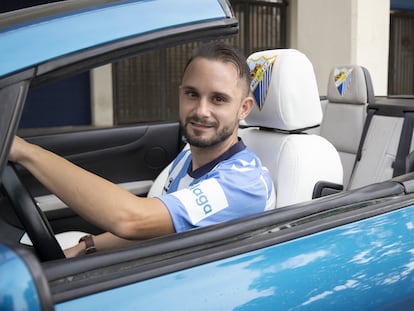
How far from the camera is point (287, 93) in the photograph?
1.97 metres

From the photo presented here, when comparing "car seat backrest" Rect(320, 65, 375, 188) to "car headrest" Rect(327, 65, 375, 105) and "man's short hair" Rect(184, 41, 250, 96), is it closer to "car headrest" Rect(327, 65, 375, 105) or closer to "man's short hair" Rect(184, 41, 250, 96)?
"car headrest" Rect(327, 65, 375, 105)

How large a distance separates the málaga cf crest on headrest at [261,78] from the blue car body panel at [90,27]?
91 cm

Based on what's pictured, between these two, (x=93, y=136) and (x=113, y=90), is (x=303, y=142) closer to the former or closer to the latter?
(x=93, y=136)

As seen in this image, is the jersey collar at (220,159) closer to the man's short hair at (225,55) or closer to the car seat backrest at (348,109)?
the man's short hair at (225,55)

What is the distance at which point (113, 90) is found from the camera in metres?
10.1

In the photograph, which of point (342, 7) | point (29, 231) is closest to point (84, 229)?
point (29, 231)

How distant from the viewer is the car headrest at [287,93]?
1.99 meters

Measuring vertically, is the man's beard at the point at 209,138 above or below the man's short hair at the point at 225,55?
below

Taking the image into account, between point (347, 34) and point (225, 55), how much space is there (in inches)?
264

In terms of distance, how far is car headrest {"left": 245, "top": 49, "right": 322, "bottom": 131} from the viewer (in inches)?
78.2

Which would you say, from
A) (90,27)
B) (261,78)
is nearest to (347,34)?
(261,78)

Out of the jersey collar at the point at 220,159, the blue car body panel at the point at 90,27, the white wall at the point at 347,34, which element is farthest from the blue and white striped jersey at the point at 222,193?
the white wall at the point at 347,34

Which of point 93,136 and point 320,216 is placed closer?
point 320,216

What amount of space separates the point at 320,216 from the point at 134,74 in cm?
921
